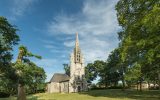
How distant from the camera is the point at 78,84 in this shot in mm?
95250

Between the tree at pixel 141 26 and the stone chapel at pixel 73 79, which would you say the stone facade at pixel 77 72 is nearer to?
the stone chapel at pixel 73 79

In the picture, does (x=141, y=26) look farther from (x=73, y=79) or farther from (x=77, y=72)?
(x=77, y=72)

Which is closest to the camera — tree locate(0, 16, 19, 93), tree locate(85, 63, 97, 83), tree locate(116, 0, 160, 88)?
tree locate(116, 0, 160, 88)

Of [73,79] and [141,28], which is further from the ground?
[141,28]

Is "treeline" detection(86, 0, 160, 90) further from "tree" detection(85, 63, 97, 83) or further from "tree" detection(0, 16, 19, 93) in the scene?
"tree" detection(85, 63, 97, 83)

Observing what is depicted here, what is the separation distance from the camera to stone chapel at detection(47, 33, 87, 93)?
9469 centimetres

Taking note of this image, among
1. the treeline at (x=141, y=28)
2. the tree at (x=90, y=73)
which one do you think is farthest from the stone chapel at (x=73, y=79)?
the treeline at (x=141, y=28)

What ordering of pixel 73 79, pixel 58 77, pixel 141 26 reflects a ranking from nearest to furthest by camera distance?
1. pixel 141 26
2. pixel 73 79
3. pixel 58 77

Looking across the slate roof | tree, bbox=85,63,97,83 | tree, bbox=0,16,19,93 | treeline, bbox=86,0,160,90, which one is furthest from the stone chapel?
tree, bbox=0,16,19,93

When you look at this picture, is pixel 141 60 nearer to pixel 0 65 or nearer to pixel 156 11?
pixel 156 11

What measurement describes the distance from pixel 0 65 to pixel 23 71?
3.86 m

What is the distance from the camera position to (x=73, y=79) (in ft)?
313

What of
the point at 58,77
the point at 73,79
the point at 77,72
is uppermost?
the point at 77,72

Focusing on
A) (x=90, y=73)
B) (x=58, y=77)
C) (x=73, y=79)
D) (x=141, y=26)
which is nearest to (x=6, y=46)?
(x=141, y=26)
